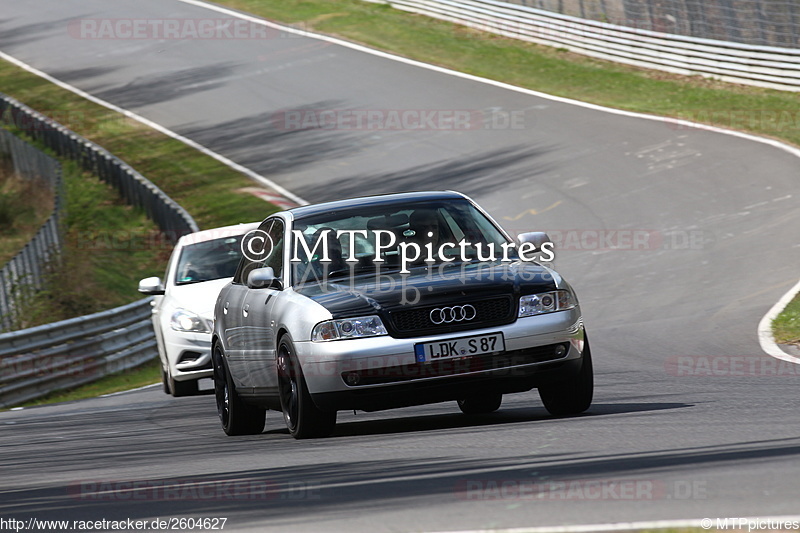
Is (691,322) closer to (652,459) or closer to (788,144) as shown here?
(652,459)

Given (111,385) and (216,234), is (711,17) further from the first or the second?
(216,234)

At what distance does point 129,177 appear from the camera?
29656 millimetres

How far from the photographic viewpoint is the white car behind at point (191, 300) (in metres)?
14.6

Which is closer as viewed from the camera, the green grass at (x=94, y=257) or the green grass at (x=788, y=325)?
the green grass at (x=788, y=325)

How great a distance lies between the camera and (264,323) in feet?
31.6

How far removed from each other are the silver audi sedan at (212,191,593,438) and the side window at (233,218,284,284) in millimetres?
24

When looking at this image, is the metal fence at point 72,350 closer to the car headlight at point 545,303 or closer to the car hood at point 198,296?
the car hood at point 198,296

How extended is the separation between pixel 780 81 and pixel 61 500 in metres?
27.3

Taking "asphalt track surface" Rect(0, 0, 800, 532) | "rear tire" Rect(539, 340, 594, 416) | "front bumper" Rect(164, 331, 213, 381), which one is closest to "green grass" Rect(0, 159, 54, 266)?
"asphalt track surface" Rect(0, 0, 800, 532)

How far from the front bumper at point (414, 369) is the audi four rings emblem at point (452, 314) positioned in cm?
10

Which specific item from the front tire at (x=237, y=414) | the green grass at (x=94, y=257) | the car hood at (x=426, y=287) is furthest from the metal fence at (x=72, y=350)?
the car hood at (x=426, y=287)

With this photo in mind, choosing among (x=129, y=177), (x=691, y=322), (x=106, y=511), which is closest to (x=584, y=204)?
(x=691, y=322)

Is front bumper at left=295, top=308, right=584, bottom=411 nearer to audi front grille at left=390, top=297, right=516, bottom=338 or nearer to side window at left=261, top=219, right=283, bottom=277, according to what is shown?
audi front grille at left=390, top=297, right=516, bottom=338

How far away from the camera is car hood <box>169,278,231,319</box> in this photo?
48.3 feet
